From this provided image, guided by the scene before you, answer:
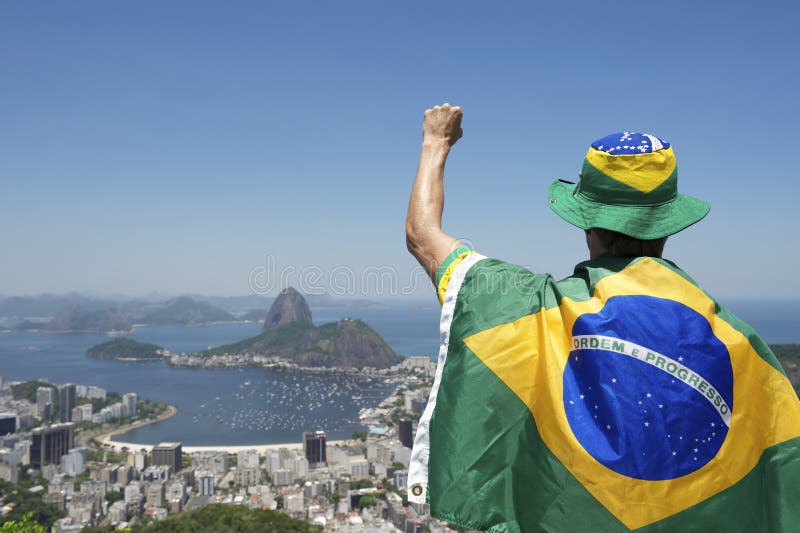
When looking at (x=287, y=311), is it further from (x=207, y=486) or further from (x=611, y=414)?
(x=611, y=414)

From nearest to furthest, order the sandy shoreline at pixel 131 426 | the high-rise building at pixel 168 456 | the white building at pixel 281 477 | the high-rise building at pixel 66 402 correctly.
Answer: the white building at pixel 281 477 < the high-rise building at pixel 168 456 < the sandy shoreline at pixel 131 426 < the high-rise building at pixel 66 402

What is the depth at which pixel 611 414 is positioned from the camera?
0.46m

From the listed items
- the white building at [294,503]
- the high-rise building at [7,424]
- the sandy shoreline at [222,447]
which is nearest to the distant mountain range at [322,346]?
the sandy shoreline at [222,447]

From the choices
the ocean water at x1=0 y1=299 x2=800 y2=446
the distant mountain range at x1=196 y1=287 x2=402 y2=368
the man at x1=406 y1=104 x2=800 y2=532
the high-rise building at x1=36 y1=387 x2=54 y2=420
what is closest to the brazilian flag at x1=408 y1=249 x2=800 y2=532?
the man at x1=406 y1=104 x2=800 y2=532

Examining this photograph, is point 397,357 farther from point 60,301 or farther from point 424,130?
point 60,301

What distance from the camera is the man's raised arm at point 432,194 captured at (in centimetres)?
57

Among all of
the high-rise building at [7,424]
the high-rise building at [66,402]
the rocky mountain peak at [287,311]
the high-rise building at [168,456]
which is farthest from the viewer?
the rocky mountain peak at [287,311]

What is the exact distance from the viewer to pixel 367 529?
11305mm

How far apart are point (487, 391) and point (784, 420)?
26 centimetres

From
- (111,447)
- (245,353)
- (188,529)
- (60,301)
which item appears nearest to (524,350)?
(188,529)

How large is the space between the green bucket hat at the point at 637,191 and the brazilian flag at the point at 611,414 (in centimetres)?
4

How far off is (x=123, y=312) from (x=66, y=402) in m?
63.8

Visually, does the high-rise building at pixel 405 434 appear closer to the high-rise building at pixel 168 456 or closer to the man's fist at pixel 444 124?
the high-rise building at pixel 168 456

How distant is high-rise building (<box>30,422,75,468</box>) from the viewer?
17.6 m
